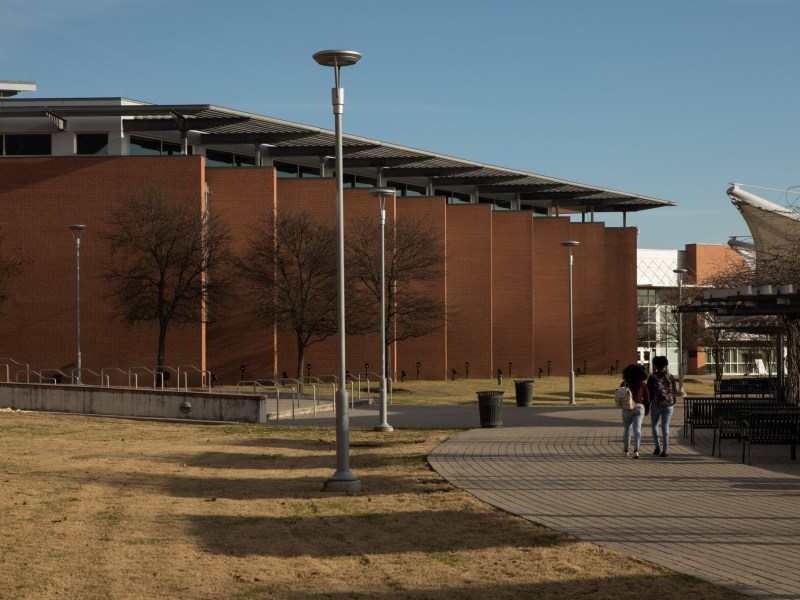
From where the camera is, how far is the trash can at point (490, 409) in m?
25.2

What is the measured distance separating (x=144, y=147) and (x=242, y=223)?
19.8 ft

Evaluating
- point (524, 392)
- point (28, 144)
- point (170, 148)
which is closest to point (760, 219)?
point (524, 392)

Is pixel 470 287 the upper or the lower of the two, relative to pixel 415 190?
lower

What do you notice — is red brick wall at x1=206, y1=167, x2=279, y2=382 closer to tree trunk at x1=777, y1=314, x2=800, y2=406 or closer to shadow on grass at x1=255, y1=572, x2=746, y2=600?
tree trunk at x1=777, y1=314, x2=800, y2=406

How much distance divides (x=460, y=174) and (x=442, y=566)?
52912 millimetres

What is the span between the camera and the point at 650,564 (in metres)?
9.47

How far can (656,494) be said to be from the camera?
13867mm

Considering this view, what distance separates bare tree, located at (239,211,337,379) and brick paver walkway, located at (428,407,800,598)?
24416 millimetres

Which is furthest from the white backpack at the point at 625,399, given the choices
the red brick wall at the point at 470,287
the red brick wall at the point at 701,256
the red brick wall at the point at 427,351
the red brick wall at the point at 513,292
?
the red brick wall at the point at 701,256

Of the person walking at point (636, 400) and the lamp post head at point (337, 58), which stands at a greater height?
the lamp post head at point (337, 58)

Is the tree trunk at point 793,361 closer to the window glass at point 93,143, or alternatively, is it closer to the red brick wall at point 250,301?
the red brick wall at point 250,301

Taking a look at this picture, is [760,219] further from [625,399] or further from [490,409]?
[625,399]

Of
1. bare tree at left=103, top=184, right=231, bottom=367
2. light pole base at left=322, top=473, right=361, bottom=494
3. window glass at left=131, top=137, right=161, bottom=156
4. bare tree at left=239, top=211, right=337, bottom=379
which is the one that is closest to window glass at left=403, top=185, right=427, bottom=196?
bare tree at left=239, top=211, right=337, bottom=379

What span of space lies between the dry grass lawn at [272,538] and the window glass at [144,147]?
108 ft
